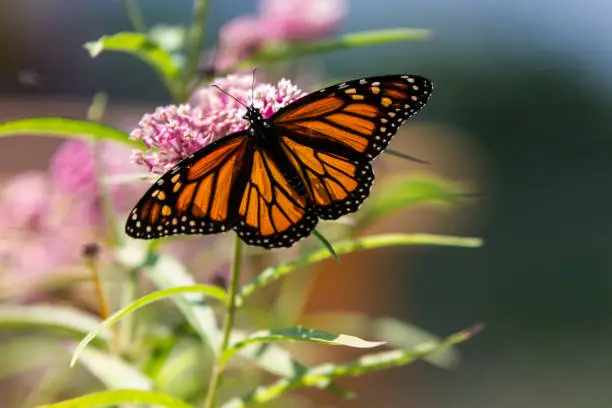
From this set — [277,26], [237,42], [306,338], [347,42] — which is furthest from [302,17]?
[306,338]

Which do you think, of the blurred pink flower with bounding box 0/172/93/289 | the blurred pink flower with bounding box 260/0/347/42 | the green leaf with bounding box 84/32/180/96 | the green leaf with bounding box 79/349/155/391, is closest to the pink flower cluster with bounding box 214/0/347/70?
the blurred pink flower with bounding box 260/0/347/42

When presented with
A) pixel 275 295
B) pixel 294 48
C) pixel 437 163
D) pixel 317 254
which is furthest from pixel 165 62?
pixel 437 163

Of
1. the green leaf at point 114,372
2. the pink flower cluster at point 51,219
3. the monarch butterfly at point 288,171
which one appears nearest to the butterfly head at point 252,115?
the monarch butterfly at point 288,171

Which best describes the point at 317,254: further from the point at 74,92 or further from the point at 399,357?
the point at 74,92

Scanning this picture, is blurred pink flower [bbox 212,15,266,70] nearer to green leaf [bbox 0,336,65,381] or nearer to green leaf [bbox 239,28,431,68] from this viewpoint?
green leaf [bbox 239,28,431,68]

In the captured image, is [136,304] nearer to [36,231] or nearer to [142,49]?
[142,49]
